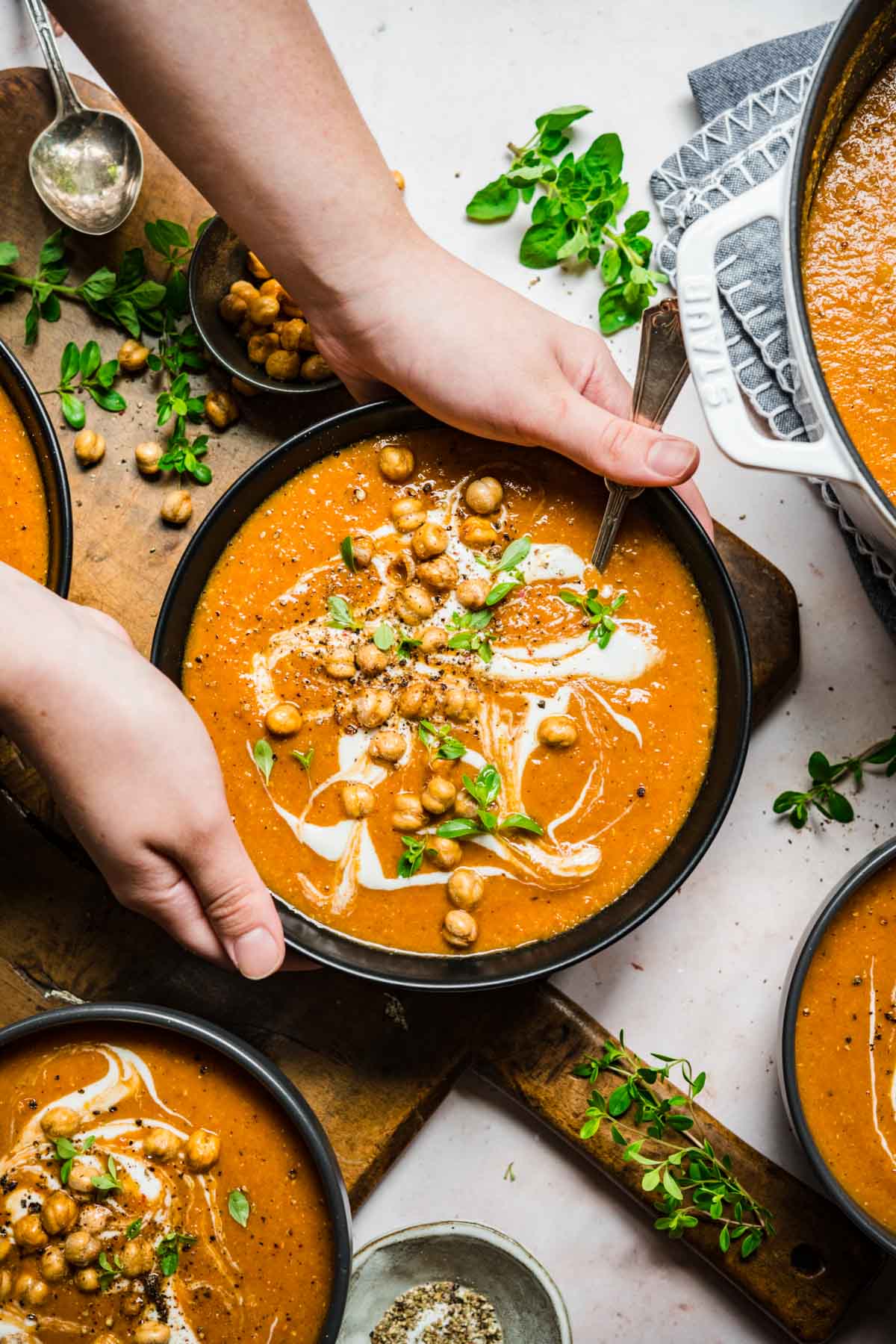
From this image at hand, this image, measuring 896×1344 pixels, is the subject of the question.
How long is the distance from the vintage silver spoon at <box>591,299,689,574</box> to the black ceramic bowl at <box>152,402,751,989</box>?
0.09 metres

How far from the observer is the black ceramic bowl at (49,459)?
95.7 inches

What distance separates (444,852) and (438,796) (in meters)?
0.12

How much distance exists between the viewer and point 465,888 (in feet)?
7.53

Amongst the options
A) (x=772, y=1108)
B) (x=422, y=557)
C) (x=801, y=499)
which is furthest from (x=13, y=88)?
(x=772, y=1108)

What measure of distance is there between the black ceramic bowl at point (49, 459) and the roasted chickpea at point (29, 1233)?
4.23ft

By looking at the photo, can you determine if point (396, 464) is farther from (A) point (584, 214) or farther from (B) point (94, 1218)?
(B) point (94, 1218)

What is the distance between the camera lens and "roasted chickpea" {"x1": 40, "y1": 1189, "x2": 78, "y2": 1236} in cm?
233

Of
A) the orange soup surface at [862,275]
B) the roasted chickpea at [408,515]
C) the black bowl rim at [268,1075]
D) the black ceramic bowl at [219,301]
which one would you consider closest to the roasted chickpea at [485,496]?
the roasted chickpea at [408,515]

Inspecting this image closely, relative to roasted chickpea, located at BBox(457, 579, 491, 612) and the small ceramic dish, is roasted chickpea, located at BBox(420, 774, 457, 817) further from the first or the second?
the small ceramic dish

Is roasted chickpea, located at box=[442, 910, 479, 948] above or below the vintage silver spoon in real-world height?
below

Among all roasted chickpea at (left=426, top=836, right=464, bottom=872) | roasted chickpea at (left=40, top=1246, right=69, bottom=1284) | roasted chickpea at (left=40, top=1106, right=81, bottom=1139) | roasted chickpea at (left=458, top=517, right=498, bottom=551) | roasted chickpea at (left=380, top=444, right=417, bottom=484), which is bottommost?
roasted chickpea at (left=40, top=1246, right=69, bottom=1284)

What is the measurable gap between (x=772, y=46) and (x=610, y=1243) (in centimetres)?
295

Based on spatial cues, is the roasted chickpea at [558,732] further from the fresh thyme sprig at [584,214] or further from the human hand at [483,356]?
the fresh thyme sprig at [584,214]

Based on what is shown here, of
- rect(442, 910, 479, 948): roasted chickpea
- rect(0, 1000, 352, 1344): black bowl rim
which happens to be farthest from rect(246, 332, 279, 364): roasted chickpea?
rect(0, 1000, 352, 1344): black bowl rim
